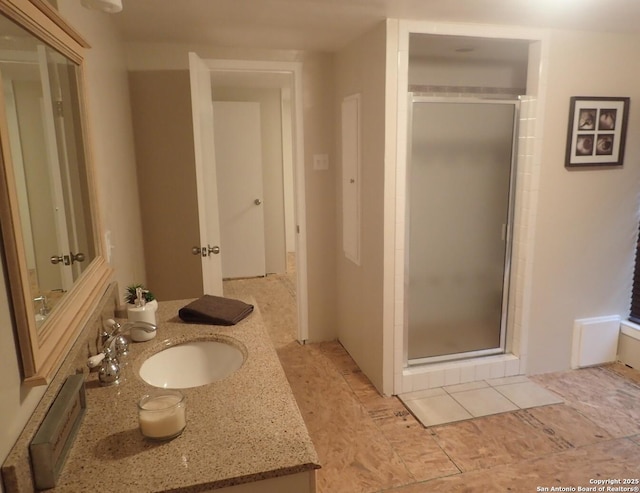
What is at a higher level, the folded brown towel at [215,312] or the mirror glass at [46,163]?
the mirror glass at [46,163]

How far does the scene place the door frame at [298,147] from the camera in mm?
2982

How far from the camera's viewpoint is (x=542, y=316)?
118 inches

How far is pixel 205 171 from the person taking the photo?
279 centimetres

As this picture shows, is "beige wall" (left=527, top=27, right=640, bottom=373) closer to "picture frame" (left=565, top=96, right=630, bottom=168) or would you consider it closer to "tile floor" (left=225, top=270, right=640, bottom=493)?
"picture frame" (left=565, top=96, right=630, bottom=168)

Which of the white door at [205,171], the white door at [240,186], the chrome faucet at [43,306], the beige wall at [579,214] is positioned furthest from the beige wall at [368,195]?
the white door at [240,186]

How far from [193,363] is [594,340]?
8.93 ft

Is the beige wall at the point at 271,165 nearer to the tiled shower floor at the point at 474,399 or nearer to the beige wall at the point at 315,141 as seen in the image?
the beige wall at the point at 315,141

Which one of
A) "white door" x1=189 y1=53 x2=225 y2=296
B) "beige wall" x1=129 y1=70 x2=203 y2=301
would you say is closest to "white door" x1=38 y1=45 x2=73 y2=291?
"white door" x1=189 y1=53 x2=225 y2=296

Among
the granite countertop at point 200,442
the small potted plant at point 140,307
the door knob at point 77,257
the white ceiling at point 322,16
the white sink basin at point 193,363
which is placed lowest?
the white sink basin at point 193,363

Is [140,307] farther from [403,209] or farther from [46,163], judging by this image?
[403,209]

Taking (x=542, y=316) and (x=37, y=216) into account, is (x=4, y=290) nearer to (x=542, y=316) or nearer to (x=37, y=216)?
(x=37, y=216)

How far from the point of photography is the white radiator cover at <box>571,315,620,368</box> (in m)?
3.07

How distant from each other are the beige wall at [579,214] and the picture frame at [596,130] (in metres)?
0.05

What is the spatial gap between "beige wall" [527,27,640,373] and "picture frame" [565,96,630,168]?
5 centimetres
